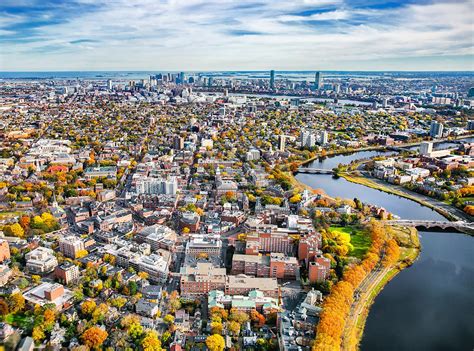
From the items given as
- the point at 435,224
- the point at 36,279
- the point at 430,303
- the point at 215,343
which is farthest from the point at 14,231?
the point at 435,224

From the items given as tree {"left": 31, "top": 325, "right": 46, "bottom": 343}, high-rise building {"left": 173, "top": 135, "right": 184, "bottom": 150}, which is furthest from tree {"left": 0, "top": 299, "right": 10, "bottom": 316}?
high-rise building {"left": 173, "top": 135, "right": 184, "bottom": 150}

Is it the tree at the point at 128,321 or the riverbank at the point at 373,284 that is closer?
the tree at the point at 128,321

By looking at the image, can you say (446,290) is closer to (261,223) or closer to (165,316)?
(261,223)

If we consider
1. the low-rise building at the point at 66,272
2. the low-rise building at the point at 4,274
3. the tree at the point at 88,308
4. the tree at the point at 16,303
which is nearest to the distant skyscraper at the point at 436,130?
the low-rise building at the point at 66,272

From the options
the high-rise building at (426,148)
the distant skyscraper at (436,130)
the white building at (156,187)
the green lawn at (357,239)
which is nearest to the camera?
the green lawn at (357,239)

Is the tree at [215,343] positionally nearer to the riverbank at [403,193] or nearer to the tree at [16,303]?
the tree at [16,303]

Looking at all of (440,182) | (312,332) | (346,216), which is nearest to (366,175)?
(440,182)
